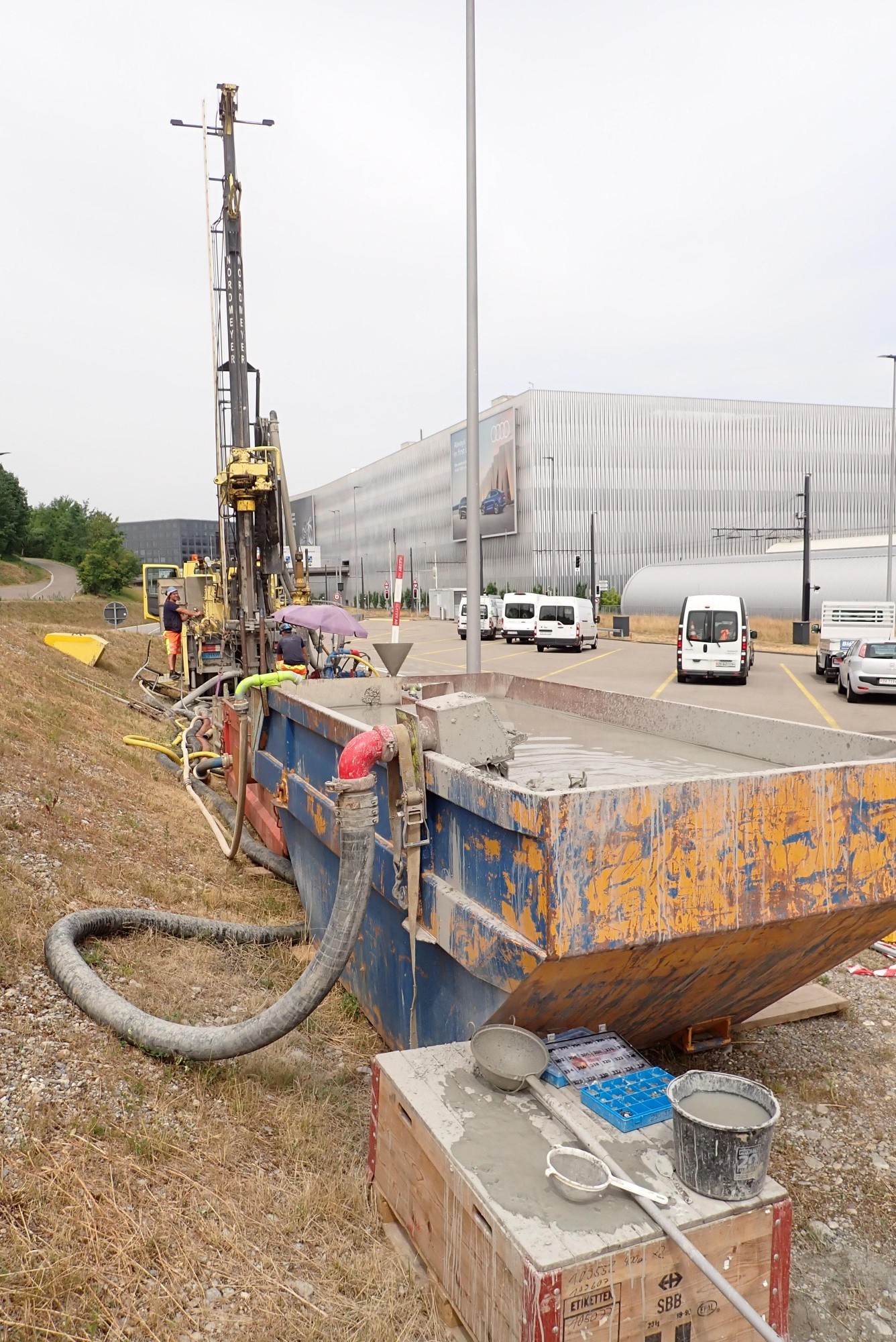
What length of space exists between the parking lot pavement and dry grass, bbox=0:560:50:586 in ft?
115

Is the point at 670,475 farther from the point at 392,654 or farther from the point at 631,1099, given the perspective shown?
the point at 631,1099

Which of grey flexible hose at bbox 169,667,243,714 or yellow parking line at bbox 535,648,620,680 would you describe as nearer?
grey flexible hose at bbox 169,667,243,714

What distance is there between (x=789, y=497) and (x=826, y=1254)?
238ft

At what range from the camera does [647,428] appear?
6838 centimetres

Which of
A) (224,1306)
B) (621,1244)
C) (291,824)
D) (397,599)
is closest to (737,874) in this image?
(621,1244)

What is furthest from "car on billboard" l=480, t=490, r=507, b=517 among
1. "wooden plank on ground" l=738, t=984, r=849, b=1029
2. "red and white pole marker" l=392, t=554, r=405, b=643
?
"wooden plank on ground" l=738, t=984, r=849, b=1029

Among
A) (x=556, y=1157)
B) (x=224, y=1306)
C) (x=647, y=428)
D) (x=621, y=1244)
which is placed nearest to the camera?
(x=621, y=1244)

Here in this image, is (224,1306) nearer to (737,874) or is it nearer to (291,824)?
(737,874)

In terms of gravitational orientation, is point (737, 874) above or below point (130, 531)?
below

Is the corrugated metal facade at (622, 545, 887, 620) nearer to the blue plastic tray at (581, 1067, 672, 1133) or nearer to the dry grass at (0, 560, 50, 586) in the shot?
the blue plastic tray at (581, 1067, 672, 1133)

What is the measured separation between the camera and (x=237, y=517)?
14.5 metres

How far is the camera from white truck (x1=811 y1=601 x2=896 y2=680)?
22.7m

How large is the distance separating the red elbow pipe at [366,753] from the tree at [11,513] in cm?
7291

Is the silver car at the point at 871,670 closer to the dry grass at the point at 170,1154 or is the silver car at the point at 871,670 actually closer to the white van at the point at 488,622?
the dry grass at the point at 170,1154
